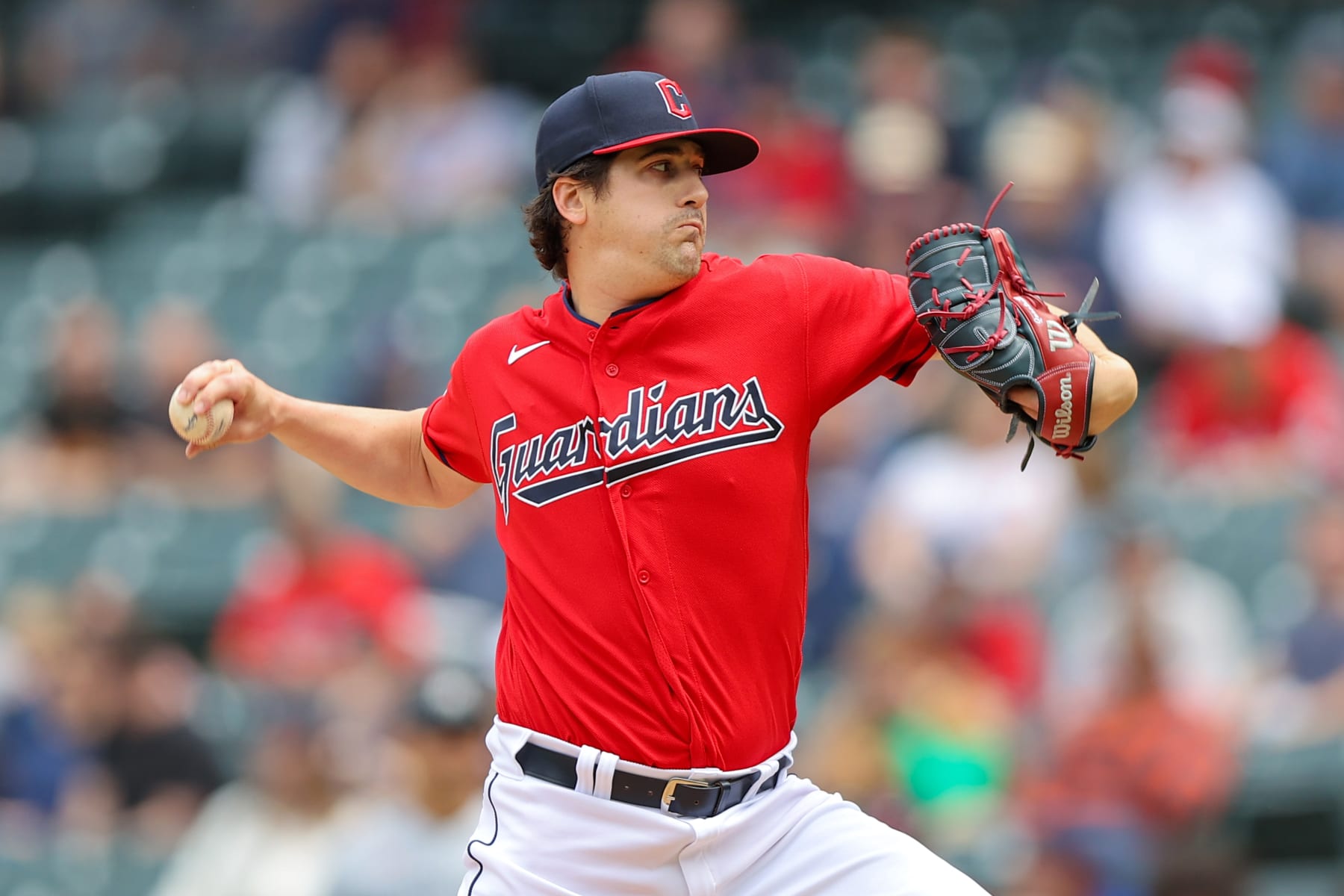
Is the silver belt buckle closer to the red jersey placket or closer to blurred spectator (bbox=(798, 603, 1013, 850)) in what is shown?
the red jersey placket

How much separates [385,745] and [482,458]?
9.48 feet

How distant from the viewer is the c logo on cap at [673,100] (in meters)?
3.52

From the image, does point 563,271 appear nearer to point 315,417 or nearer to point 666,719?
point 315,417

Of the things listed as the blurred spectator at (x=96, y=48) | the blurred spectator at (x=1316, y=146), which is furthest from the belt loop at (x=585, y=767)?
the blurred spectator at (x=96, y=48)

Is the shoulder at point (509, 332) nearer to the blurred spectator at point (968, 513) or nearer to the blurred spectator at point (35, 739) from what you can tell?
the blurred spectator at point (968, 513)

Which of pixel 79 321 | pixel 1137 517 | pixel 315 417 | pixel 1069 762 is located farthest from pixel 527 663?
pixel 79 321

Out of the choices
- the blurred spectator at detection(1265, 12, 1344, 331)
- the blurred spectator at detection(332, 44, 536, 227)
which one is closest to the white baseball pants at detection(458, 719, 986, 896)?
the blurred spectator at detection(1265, 12, 1344, 331)

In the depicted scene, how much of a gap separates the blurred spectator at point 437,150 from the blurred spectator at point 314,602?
123 inches

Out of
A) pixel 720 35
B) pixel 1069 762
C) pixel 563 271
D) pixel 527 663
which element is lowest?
pixel 1069 762

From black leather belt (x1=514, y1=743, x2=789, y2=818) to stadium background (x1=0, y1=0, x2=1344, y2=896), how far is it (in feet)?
6.24

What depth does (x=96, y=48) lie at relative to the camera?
13906 mm

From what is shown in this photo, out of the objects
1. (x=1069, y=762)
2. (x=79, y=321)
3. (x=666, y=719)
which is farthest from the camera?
(x=79, y=321)

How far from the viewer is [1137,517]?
688 cm

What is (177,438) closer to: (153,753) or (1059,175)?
(153,753)
